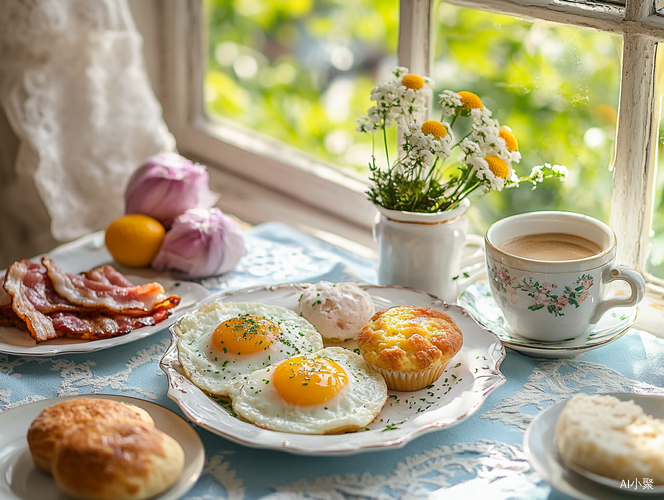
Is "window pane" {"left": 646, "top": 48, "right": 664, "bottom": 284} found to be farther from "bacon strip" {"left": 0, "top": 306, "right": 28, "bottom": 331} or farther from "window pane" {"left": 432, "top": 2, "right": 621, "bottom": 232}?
"bacon strip" {"left": 0, "top": 306, "right": 28, "bottom": 331}

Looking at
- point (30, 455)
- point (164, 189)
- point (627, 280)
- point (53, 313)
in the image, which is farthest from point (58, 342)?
point (627, 280)

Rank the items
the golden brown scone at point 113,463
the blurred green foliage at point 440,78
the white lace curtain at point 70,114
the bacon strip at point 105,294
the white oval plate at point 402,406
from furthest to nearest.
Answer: the white lace curtain at point 70,114, the blurred green foliage at point 440,78, the bacon strip at point 105,294, the white oval plate at point 402,406, the golden brown scone at point 113,463

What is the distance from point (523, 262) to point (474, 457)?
32 cm

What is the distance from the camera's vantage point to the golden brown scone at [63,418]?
83 centimetres

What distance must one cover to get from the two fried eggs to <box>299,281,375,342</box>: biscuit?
0.02m

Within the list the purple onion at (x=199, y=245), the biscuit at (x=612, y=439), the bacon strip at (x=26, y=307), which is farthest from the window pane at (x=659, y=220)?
the bacon strip at (x=26, y=307)

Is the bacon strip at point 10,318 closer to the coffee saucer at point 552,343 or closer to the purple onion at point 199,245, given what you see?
the purple onion at point 199,245

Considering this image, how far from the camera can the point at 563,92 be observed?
1.34 m

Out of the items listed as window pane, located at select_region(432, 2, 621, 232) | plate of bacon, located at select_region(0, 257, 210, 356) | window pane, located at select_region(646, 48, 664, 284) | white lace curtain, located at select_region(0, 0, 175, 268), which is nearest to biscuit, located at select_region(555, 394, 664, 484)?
window pane, located at select_region(646, 48, 664, 284)

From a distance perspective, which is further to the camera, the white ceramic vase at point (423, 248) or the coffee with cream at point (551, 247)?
the white ceramic vase at point (423, 248)

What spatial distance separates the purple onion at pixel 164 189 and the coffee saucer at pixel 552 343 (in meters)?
0.64

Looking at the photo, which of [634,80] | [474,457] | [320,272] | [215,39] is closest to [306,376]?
[474,457]

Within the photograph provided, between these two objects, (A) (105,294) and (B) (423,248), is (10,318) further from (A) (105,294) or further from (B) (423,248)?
(B) (423,248)

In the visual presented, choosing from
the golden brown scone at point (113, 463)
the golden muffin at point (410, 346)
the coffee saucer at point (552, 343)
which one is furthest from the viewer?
the coffee saucer at point (552, 343)
